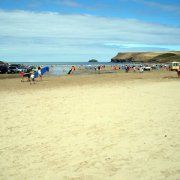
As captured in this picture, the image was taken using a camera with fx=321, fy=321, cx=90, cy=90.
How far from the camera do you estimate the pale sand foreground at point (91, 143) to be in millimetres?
6402

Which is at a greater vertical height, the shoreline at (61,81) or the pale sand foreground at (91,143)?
the shoreline at (61,81)

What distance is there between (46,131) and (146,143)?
3.24 meters

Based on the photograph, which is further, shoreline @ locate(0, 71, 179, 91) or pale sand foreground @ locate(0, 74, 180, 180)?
shoreline @ locate(0, 71, 179, 91)

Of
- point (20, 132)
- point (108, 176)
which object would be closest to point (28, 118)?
point (20, 132)

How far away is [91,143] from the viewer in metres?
8.30

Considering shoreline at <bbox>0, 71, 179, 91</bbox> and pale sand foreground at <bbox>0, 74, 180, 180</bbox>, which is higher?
shoreline at <bbox>0, 71, 179, 91</bbox>

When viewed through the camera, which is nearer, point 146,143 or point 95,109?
point 146,143

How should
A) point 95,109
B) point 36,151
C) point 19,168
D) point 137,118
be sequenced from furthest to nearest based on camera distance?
point 95,109 < point 137,118 < point 36,151 < point 19,168

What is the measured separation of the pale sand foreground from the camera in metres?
6.40

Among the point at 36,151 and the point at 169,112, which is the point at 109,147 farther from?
the point at 169,112

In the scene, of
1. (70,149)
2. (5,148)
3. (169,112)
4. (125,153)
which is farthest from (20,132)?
(169,112)

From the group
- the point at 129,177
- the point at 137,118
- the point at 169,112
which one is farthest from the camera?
the point at 169,112

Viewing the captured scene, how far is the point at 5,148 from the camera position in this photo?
819 centimetres

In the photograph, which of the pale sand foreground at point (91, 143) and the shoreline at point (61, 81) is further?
the shoreline at point (61, 81)
